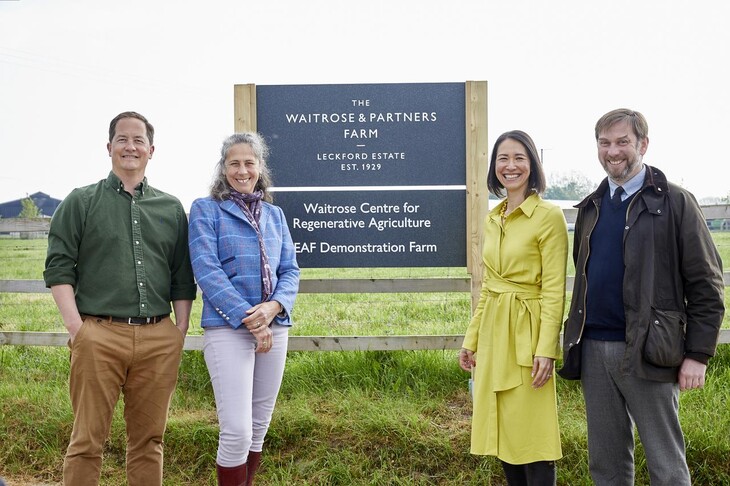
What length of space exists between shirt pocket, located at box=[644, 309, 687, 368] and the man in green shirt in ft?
7.66

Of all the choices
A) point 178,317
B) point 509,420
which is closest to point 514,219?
point 509,420

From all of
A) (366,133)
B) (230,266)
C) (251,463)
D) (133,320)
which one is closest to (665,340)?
(230,266)

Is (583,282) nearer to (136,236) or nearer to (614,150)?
(614,150)

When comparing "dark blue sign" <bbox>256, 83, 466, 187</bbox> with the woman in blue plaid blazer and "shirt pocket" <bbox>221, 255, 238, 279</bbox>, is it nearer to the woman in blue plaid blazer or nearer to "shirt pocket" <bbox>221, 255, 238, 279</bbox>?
the woman in blue plaid blazer

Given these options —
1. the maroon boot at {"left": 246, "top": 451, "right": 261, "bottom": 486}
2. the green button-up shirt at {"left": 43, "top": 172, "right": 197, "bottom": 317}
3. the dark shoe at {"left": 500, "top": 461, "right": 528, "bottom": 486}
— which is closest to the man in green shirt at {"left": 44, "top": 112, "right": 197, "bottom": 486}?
the green button-up shirt at {"left": 43, "top": 172, "right": 197, "bottom": 317}

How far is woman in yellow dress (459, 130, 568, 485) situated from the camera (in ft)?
9.77

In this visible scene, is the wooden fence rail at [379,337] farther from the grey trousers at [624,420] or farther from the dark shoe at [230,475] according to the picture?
the grey trousers at [624,420]

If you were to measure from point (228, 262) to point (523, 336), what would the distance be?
5.17ft

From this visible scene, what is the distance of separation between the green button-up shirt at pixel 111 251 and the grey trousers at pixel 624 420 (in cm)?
221

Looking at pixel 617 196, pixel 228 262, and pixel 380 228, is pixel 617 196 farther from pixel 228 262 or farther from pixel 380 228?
pixel 380 228

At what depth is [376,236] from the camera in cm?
477

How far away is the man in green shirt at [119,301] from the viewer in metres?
3.06

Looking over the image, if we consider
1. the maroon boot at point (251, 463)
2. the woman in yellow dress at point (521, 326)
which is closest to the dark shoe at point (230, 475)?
the maroon boot at point (251, 463)

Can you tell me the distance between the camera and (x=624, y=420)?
9.47 ft
